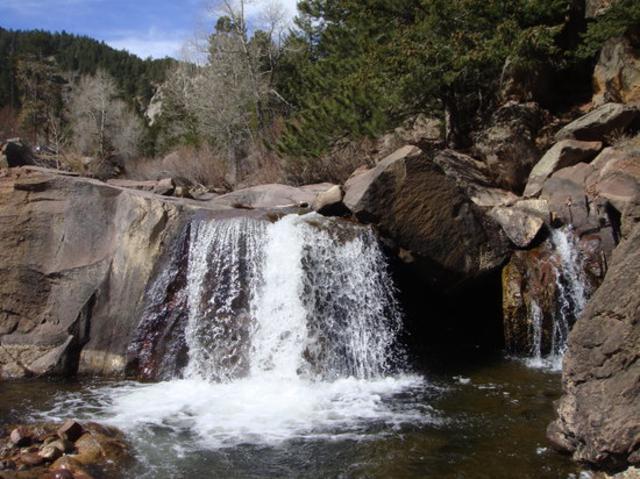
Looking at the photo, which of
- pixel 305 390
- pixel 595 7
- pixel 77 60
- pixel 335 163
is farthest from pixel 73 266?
pixel 77 60

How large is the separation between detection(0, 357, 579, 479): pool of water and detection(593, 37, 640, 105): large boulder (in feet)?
24.2

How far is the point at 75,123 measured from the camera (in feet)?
129

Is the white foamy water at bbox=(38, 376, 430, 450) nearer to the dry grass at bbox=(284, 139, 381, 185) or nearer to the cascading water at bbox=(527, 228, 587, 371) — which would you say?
the cascading water at bbox=(527, 228, 587, 371)

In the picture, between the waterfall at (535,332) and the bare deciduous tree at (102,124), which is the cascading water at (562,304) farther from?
the bare deciduous tree at (102,124)

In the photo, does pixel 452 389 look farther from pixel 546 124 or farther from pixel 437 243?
pixel 546 124

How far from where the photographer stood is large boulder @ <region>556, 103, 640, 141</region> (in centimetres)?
1162

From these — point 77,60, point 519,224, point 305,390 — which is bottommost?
point 305,390

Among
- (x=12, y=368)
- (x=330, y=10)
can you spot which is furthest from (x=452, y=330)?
(x=330, y=10)

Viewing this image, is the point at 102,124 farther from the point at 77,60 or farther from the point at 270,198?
the point at 77,60

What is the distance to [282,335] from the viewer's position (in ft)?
27.6

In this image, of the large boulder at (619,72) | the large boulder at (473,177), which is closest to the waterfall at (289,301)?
the large boulder at (473,177)

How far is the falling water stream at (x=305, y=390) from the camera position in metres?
5.63

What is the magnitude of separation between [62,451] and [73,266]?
431cm

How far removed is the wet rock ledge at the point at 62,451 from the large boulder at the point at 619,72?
11828 mm
